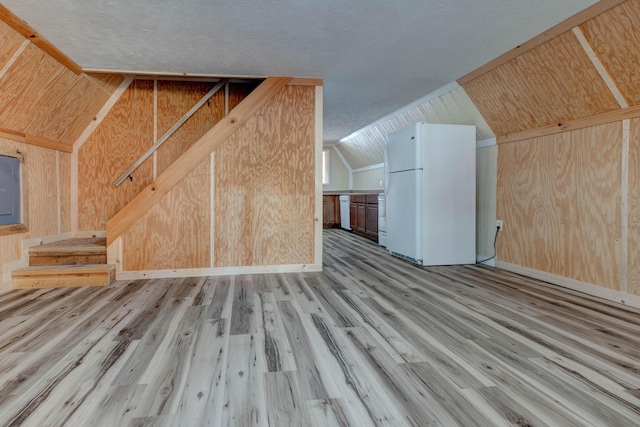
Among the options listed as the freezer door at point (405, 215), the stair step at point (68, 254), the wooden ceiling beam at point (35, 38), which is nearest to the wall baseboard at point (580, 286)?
the freezer door at point (405, 215)

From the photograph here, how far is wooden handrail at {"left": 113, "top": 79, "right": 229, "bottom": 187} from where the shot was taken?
4.14m

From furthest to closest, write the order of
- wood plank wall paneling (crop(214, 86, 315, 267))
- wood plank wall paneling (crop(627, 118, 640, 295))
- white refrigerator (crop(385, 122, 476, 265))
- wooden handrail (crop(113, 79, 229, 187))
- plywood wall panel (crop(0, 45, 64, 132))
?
wooden handrail (crop(113, 79, 229, 187))
white refrigerator (crop(385, 122, 476, 265))
wood plank wall paneling (crop(214, 86, 315, 267))
plywood wall panel (crop(0, 45, 64, 132))
wood plank wall paneling (crop(627, 118, 640, 295))

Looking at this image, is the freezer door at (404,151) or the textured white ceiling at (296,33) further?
the freezer door at (404,151)

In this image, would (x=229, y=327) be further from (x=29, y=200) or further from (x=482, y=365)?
(x=29, y=200)

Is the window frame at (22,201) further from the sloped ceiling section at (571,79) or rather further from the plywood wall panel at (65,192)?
the sloped ceiling section at (571,79)

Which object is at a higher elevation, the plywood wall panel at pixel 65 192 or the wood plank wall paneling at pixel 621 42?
the wood plank wall paneling at pixel 621 42

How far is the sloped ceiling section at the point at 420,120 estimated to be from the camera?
4078 mm

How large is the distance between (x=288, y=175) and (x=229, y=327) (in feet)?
6.37

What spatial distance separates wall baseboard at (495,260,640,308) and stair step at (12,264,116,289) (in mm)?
4102

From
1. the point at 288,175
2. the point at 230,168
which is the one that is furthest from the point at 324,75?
the point at 230,168

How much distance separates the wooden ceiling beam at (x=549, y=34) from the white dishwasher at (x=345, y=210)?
4408mm

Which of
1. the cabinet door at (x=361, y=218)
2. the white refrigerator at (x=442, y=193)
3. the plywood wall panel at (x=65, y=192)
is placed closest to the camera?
the plywood wall panel at (x=65, y=192)

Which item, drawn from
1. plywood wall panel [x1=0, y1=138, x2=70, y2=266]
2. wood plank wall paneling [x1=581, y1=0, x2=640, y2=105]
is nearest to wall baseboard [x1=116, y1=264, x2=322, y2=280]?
plywood wall panel [x1=0, y1=138, x2=70, y2=266]

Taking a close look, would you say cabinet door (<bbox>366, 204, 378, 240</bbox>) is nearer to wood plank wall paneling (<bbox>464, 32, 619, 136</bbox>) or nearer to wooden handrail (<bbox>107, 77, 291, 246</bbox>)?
wood plank wall paneling (<bbox>464, 32, 619, 136</bbox>)
